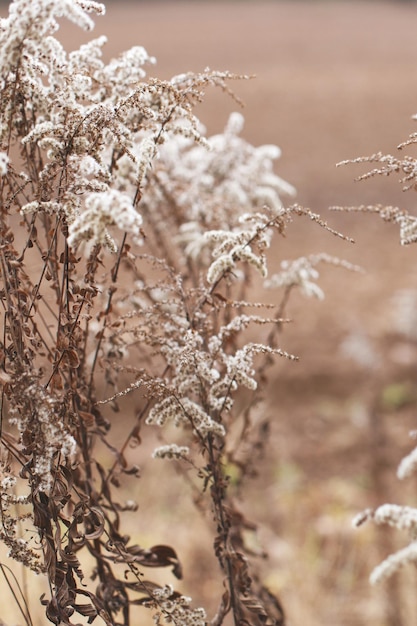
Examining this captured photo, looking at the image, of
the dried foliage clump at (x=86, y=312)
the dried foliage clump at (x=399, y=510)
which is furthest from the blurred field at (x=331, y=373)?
the dried foliage clump at (x=399, y=510)

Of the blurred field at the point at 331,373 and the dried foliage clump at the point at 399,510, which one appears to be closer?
the dried foliage clump at the point at 399,510

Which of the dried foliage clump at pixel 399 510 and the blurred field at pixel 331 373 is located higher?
the blurred field at pixel 331 373

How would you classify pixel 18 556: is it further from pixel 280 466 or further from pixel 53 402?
pixel 280 466

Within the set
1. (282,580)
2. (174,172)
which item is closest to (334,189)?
(282,580)

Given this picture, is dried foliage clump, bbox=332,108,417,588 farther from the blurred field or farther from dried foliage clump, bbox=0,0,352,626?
the blurred field

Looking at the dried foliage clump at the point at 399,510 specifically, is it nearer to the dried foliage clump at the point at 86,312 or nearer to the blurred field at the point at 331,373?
the dried foliage clump at the point at 86,312

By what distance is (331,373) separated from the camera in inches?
253

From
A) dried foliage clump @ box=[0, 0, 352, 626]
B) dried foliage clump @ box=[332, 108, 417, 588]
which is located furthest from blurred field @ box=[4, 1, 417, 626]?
dried foliage clump @ box=[332, 108, 417, 588]

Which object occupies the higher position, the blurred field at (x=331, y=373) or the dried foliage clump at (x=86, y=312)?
the blurred field at (x=331, y=373)

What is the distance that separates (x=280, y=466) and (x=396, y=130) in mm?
9965

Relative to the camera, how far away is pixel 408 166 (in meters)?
1.44

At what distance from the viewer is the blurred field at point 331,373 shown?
12.9 feet

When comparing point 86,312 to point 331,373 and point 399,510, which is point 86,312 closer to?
point 399,510

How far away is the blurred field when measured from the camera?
393cm
